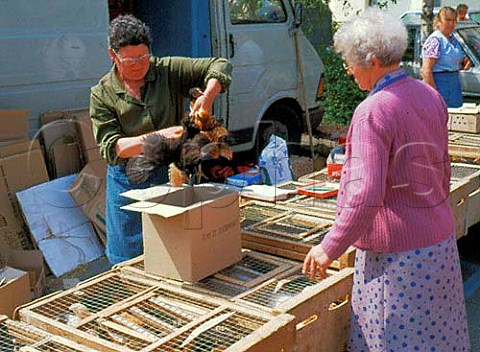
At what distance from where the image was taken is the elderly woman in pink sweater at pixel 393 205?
2.05m

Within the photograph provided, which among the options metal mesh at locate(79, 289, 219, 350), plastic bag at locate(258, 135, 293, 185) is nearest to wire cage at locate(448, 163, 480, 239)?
metal mesh at locate(79, 289, 219, 350)

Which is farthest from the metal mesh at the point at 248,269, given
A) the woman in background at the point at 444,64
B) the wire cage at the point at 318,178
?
the woman in background at the point at 444,64

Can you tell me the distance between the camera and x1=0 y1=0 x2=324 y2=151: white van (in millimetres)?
4773

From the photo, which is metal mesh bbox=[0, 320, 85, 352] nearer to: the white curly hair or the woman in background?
the white curly hair

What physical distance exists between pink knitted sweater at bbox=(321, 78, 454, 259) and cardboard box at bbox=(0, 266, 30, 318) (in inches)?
87.7

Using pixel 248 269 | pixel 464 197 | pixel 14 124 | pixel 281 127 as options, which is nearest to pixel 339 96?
pixel 281 127

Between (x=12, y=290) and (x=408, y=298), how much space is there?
2.40m

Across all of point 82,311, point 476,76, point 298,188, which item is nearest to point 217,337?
point 82,311

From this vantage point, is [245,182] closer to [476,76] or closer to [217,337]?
[217,337]

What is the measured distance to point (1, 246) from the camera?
4504mm

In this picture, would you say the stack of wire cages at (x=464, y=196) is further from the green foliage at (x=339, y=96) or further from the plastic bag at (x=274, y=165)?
the green foliage at (x=339, y=96)

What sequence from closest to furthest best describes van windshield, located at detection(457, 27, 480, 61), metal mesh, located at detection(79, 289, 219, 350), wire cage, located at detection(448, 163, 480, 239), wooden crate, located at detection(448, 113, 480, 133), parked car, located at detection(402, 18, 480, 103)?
metal mesh, located at detection(79, 289, 219, 350), wire cage, located at detection(448, 163, 480, 239), wooden crate, located at detection(448, 113, 480, 133), parked car, located at detection(402, 18, 480, 103), van windshield, located at detection(457, 27, 480, 61)

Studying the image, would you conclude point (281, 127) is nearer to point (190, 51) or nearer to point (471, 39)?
point (190, 51)

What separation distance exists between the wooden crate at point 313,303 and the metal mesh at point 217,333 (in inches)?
3.3
